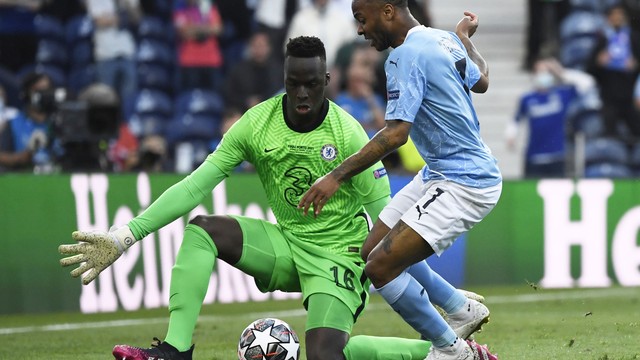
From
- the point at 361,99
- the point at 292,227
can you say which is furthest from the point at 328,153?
the point at 361,99

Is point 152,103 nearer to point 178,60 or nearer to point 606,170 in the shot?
point 178,60

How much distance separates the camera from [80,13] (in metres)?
16.7

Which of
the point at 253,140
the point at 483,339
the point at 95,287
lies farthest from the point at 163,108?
the point at 253,140

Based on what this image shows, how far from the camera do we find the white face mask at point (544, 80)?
55.9ft

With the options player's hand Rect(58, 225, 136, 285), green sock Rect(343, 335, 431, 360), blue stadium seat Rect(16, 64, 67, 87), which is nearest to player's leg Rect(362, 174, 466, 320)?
green sock Rect(343, 335, 431, 360)

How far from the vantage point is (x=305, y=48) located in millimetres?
7215

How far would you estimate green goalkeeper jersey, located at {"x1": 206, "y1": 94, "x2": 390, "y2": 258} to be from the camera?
732 centimetres

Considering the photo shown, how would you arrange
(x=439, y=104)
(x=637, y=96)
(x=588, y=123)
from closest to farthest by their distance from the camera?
(x=439, y=104) < (x=588, y=123) < (x=637, y=96)

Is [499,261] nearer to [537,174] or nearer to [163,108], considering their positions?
[537,174]

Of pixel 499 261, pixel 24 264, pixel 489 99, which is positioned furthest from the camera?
pixel 489 99

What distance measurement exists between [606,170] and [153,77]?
6.31 metres

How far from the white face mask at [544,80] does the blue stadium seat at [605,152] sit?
1091mm

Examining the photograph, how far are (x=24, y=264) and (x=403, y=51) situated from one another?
6.44 metres

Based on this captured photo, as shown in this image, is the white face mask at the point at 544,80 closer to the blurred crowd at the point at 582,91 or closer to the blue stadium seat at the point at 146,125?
the blurred crowd at the point at 582,91
